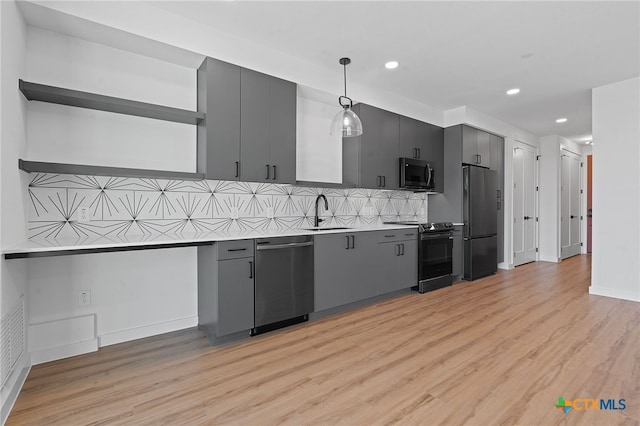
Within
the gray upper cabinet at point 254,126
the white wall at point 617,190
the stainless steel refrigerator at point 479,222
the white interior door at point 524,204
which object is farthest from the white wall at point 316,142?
the white interior door at point 524,204

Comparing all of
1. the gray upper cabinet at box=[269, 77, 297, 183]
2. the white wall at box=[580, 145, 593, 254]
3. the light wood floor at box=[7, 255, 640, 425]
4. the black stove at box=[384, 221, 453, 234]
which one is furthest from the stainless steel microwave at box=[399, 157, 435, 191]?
the white wall at box=[580, 145, 593, 254]

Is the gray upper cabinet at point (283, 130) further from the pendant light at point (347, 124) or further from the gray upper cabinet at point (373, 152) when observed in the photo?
the gray upper cabinet at point (373, 152)

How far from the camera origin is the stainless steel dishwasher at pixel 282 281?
8.93ft

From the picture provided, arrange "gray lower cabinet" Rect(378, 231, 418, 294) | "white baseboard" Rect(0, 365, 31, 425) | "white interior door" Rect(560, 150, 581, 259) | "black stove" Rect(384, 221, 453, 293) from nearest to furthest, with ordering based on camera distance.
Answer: "white baseboard" Rect(0, 365, 31, 425), "gray lower cabinet" Rect(378, 231, 418, 294), "black stove" Rect(384, 221, 453, 293), "white interior door" Rect(560, 150, 581, 259)

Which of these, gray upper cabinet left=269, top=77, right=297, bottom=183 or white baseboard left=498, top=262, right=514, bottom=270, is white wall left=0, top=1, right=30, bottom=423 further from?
white baseboard left=498, top=262, right=514, bottom=270

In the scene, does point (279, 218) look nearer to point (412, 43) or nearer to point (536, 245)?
point (412, 43)

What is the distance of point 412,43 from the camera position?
9.95 feet

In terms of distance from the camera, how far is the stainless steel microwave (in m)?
4.33

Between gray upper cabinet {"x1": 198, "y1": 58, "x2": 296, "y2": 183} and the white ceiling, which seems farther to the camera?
Result: gray upper cabinet {"x1": 198, "y1": 58, "x2": 296, "y2": 183}

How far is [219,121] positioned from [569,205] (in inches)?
305

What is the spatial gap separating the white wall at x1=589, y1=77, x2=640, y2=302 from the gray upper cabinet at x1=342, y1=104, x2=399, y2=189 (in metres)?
2.53

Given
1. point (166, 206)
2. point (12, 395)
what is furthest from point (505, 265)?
point (12, 395)

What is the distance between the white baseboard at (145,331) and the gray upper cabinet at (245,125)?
136 centimetres

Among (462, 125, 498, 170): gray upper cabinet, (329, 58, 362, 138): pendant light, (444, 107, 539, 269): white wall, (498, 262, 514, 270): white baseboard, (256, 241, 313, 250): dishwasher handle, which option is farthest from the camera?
(498, 262, 514, 270): white baseboard
